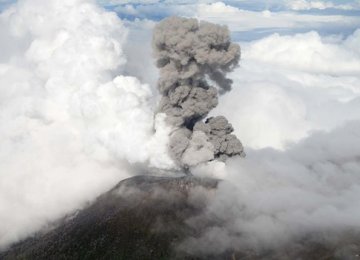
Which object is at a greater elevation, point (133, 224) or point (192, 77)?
point (192, 77)

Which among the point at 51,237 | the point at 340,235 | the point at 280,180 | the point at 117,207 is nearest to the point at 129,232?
the point at 117,207

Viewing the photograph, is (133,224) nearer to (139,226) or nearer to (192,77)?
(139,226)

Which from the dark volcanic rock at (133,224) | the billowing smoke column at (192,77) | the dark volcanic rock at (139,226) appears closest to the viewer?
the billowing smoke column at (192,77)

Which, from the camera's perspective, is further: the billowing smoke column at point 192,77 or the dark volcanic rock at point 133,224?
the dark volcanic rock at point 133,224

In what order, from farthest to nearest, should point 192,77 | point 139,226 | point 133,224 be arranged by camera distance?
point 133,224
point 139,226
point 192,77

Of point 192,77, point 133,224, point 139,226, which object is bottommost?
point 133,224

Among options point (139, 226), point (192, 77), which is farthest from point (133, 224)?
point (192, 77)

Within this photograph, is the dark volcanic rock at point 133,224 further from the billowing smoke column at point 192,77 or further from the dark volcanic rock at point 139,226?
the billowing smoke column at point 192,77

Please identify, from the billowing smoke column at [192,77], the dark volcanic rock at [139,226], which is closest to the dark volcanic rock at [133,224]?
the dark volcanic rock at [139,226]

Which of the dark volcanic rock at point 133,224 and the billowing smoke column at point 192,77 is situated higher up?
the billowing smoke column at point 192,77

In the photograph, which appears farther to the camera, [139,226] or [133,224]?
[133,224]
